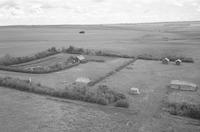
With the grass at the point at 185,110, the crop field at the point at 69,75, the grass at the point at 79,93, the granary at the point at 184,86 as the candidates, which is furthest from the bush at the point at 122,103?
the crop field at the point at 69,75

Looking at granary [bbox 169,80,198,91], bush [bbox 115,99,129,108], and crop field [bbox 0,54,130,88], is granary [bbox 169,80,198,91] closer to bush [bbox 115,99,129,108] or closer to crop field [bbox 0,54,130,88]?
bush [bbox 115,99,129,108]

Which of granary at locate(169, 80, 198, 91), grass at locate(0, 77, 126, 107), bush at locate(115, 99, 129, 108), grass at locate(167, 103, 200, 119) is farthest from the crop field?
grass at locate(167, 103, 200, 119)

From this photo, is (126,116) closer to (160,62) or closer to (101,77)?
(101,77)

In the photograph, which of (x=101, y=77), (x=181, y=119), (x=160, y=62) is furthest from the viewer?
(x=160, y=62)

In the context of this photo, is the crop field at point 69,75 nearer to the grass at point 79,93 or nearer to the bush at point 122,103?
the grass at point 79,93

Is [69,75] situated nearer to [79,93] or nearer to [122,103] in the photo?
[79,93]

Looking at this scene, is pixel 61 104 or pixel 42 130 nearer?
pixel 42 130

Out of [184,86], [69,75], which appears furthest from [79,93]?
[184,86]

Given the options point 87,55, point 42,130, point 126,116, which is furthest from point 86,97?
point 87,55
